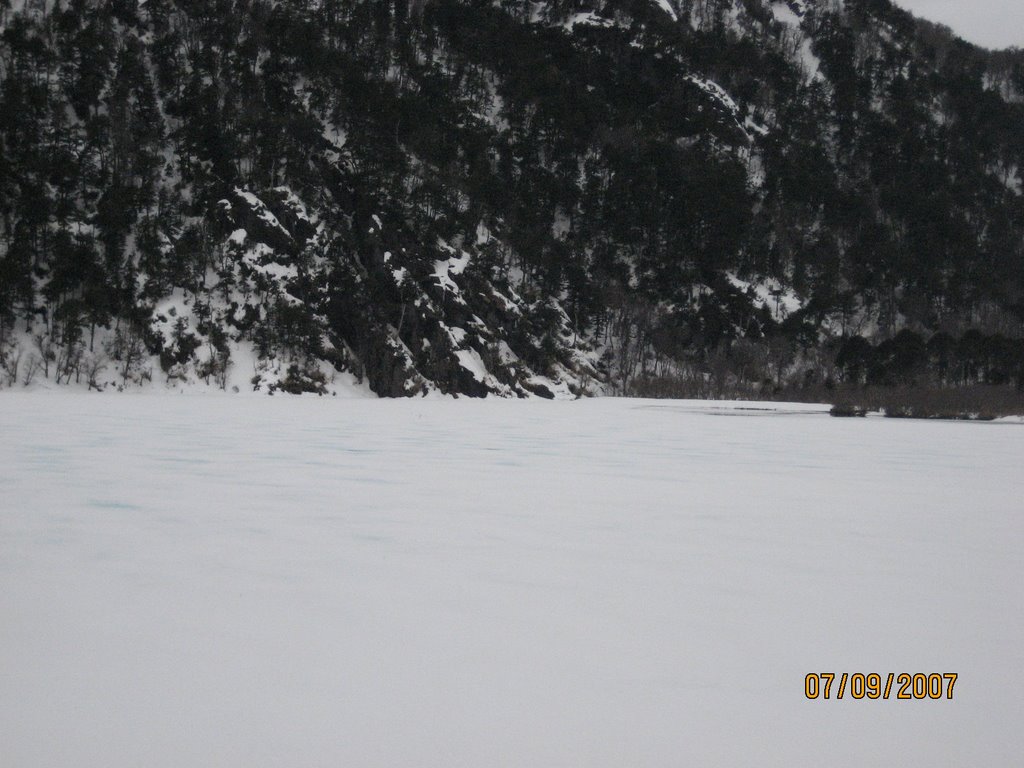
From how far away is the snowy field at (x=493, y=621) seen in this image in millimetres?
3357

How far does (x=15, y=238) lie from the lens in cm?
5831

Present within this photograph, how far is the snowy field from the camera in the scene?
132 inches

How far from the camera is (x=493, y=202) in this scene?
8462cm

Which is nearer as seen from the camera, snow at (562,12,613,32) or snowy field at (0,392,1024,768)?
snowy field at (0,392,1024,768)

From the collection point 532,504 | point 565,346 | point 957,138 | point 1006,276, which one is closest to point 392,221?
point 565,346

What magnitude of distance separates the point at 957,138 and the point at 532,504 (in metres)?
130

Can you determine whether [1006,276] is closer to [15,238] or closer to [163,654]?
[15,238]
